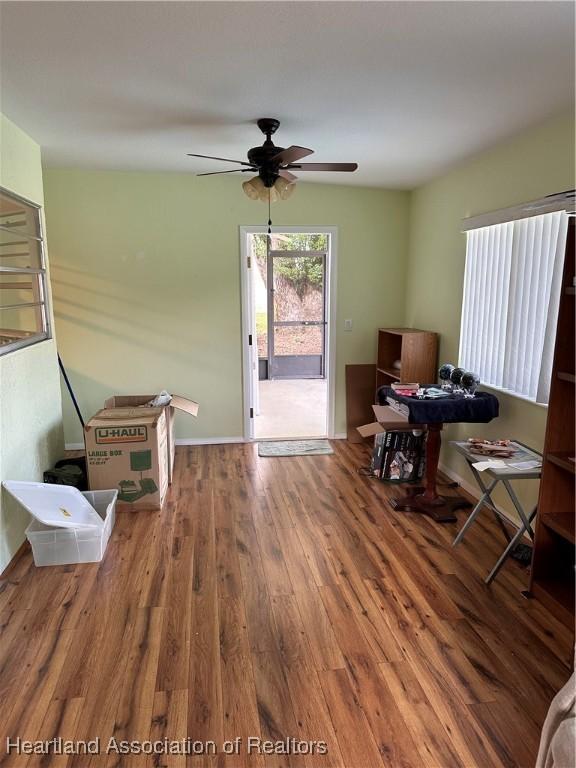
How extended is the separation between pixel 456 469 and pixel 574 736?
9.43 feet

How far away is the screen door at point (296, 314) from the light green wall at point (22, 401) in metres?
4.42

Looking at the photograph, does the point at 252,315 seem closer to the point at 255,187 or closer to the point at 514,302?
the point at 255,187

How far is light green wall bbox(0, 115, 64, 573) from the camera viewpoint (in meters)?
2.66

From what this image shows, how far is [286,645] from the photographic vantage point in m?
2.10

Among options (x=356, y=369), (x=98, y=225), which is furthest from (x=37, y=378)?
(x=356, y=369)

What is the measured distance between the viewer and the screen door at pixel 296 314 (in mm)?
7375

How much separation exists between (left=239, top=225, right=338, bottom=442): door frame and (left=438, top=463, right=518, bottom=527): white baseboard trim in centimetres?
128

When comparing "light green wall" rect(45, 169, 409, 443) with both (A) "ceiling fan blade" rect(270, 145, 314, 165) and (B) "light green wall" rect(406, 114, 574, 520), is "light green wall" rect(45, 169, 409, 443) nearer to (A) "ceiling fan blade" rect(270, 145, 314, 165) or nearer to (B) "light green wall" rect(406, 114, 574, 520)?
(B) "light green wall" rect(406, 114, 574, 520)

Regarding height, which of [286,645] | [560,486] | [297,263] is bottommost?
[286,645]

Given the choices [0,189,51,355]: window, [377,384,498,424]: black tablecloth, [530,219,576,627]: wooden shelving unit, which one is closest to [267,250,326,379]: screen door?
[0,189,51,355]: window

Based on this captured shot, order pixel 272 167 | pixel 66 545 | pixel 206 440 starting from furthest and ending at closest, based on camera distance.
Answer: pixel 206 440, pixel 272 167, pixel 66 545

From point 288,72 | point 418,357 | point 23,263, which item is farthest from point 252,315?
point 288,72

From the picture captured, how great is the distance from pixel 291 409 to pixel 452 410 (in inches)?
126

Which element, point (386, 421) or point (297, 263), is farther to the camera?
point (297, 263)
